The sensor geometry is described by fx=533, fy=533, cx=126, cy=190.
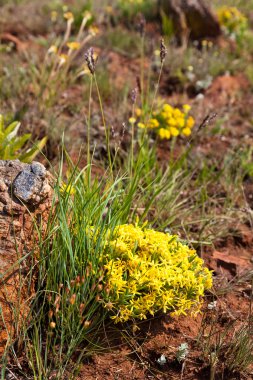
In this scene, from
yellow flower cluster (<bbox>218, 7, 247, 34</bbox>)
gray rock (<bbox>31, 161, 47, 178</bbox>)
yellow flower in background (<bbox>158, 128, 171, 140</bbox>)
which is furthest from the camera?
yellow flower cluster (<bbox>218, 7, 247, 34</bbox>)

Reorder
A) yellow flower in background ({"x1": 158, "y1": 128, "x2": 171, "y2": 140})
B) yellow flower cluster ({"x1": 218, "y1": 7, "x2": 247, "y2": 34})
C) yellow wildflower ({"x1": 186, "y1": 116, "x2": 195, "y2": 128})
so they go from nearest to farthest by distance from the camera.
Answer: yellow flower in background ({"x1": 158, "y1": 128, "x2": 171, "y2": 140}), yellow wildflower ({"x1": 186, "y1": 116, "x2": 195, "y2": 128}), yellow flower cluster ({"x1": 218, "y1": 7, "x2": 247, "y2": 34})

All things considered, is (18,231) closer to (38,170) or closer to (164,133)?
(38,170)

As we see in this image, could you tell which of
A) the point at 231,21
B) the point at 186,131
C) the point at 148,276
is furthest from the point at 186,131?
the point at 231,21

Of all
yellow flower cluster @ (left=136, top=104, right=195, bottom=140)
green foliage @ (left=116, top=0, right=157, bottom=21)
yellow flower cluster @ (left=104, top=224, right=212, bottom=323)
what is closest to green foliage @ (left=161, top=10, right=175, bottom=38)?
green foliage @ (left=116, top=0, right=157, bottom=21)

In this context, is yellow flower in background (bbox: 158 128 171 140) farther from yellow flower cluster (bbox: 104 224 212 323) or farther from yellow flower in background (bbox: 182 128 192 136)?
yellow flower cluster (bbox: 104 224 212 323)

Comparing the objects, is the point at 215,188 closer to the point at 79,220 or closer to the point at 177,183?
the point at 177,183

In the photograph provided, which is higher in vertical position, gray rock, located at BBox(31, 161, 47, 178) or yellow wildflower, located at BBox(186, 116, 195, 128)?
gray rock, located at BBox(31, 161, 47, 178)
